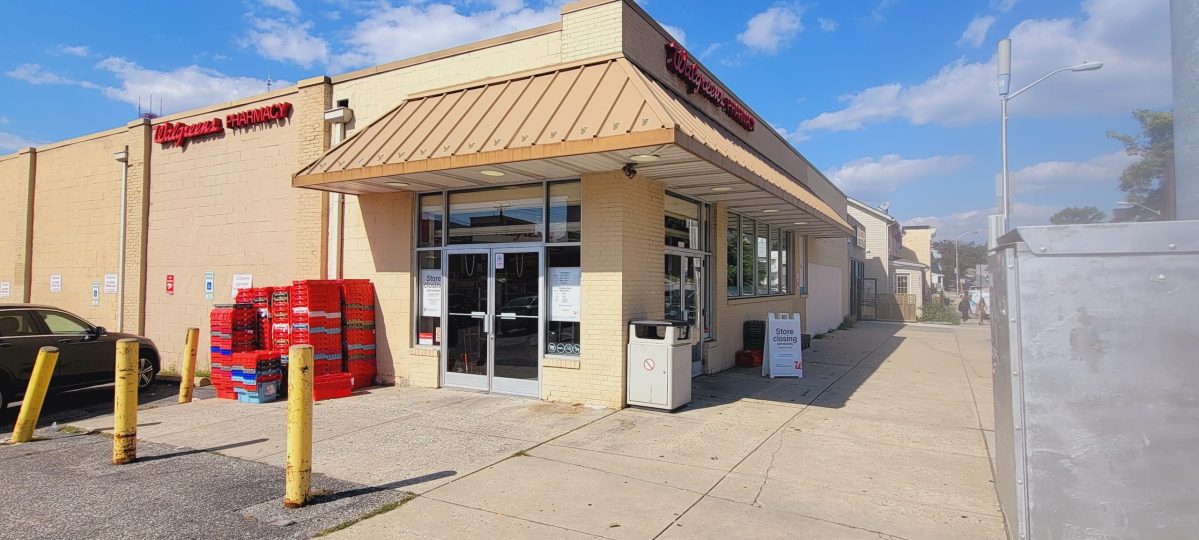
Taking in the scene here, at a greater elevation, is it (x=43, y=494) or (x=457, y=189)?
(x=457, y=189)

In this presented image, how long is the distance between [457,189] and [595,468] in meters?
5.62

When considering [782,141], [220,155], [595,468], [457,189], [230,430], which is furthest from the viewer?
[782,141]

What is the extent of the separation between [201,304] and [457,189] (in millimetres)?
7664

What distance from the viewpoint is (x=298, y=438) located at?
191 inches

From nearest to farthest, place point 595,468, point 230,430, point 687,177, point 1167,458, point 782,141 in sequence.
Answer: point 1167,458 → point 595,468 → point 230,430 → point 687,177 → point 782,141

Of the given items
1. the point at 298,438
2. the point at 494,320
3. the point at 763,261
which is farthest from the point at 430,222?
the point at 763,261

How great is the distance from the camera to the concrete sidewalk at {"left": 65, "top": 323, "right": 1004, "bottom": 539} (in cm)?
460

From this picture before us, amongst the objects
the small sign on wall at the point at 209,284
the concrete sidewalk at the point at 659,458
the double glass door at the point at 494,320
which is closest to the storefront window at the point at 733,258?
the concrete sidewalk at the point at 659,458

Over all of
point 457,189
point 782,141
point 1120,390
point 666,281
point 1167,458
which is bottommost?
point 1167,458

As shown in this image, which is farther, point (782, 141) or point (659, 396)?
point (782, 141)

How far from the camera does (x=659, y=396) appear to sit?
8.14 metres

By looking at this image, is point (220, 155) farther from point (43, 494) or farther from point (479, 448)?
point (479, 448)

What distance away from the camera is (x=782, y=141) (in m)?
16.6

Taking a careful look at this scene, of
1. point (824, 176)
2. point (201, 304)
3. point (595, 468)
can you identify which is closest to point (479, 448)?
point (595, 468)
